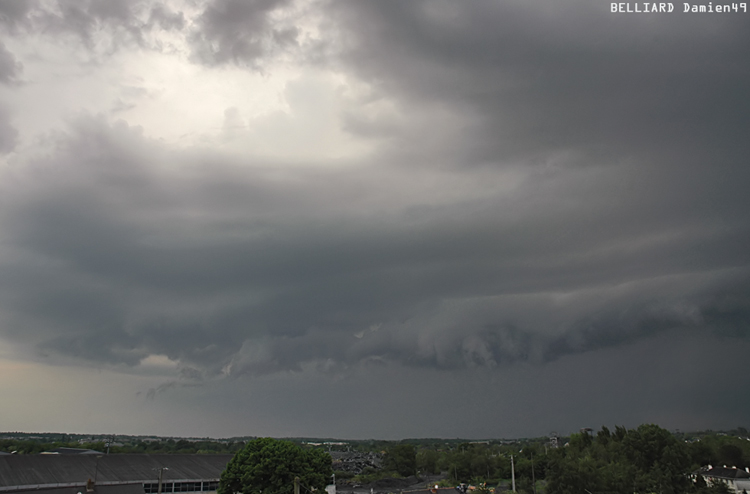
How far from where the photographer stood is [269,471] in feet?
233

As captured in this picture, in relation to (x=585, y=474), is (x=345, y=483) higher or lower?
lower

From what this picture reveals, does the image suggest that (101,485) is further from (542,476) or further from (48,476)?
(542,476)

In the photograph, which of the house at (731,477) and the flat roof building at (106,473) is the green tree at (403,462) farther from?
the flat roof building at (106,473)

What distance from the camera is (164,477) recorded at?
303 ft

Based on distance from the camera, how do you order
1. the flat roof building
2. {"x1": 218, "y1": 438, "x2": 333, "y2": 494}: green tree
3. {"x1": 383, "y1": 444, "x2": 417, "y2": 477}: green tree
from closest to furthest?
{"x1": 218, "y1": 438, "x2": 333, "y2": 494}: green tree < the flat roof building < {"x1": 383, "y1": 444, "x2": 417, "y2": 477}: green tree

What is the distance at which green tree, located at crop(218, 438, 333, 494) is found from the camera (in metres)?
70.2

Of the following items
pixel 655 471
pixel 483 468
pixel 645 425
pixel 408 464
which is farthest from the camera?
pixel 408 464

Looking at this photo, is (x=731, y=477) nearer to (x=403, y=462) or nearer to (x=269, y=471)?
(x=403, y=462)

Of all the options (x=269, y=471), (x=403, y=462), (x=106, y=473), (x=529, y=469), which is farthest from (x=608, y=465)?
(x=403, y=462)

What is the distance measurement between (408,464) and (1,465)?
5353 inches

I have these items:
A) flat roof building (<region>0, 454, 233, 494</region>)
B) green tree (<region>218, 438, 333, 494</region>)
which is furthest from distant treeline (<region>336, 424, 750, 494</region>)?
flat roof building (<region>0, 454, 233, 494</region>)

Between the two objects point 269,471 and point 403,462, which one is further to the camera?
point 403,462

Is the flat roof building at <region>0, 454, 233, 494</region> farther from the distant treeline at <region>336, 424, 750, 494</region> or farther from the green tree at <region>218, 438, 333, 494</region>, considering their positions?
the distant treeline at <region>336, 424, 750, 494</region>

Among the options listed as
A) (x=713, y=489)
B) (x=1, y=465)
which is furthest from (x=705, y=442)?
(x=1, y=465)
